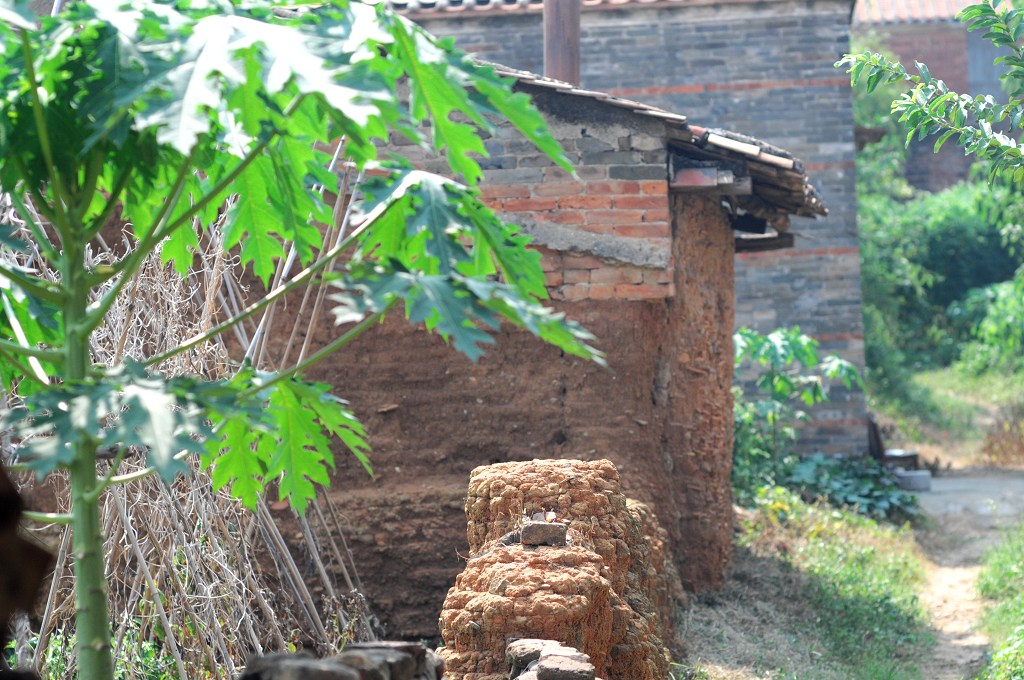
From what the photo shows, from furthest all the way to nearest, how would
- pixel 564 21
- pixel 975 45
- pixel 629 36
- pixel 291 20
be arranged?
1. pixel 975 45
2. pixel 629 36
3. pixel 564 21
4. pixel 291 20

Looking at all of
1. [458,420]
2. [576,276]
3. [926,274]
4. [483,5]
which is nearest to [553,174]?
[576,276]

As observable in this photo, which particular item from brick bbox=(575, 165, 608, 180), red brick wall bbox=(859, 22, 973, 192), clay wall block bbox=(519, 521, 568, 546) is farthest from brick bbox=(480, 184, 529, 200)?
red brick wall bbox=(859, 22, 973, 192)

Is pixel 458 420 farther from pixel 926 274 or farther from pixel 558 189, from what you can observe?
pixel 926 274

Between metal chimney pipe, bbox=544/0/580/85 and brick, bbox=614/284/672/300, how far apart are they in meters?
3.59

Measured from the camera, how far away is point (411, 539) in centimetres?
682

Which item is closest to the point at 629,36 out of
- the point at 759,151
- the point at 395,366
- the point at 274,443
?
the point at 759,151

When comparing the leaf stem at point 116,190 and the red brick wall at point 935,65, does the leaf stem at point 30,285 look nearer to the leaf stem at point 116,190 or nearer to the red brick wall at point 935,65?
the leaf stem at point 116,190

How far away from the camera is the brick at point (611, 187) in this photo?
6855mm

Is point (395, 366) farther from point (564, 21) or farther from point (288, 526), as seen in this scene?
point (564, 21)

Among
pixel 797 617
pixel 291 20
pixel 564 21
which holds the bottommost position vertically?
pixel 797 617

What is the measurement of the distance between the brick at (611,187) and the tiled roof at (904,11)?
16411mm

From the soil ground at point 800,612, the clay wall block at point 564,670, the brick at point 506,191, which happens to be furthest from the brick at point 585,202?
the clay wall block at point 564,670

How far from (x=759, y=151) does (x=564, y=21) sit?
3416 millimetres

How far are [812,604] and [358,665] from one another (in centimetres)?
558
